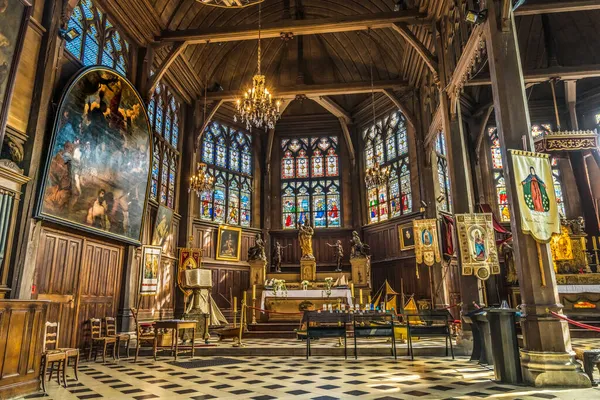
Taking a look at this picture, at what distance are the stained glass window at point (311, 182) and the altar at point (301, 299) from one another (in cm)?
558

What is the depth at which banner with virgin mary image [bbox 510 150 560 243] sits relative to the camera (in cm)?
559

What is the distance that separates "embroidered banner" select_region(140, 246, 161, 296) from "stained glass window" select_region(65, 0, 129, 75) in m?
5.16

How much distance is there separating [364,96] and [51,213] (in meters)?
13.5

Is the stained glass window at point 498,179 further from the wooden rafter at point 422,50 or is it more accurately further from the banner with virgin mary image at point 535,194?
the banner with virgin mary image at point 535,194

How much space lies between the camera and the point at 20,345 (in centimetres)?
504

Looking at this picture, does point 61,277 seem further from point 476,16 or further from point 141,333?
point 476,16

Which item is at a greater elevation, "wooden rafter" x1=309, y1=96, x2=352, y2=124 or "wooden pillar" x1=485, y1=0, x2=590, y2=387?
"wooden rafter" x1=309, y1=96, x2=352, y2=124

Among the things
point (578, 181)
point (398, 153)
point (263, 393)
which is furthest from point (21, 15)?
point (578, 181)

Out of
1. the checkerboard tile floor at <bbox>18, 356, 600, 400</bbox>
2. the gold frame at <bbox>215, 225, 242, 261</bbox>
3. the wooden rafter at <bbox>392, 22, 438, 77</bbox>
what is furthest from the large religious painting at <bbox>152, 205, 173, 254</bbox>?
the wooden rafter at <bbox>392, 22, 438, 77</bbox>

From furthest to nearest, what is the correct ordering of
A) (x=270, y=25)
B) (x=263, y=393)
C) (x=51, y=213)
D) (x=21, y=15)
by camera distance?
(x=270, y=25)
(x=51, y=213)
(x=21, y=15)
(x=263, y=393)

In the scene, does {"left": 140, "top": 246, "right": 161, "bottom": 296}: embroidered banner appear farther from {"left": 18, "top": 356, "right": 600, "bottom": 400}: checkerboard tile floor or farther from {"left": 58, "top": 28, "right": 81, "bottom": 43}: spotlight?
{"left": 58, "top": 28, "right": 81, "bottom": 43}: spotlight

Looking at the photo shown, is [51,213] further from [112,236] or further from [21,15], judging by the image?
[21,15]

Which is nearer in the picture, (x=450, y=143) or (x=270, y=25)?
(x=450, y=143)

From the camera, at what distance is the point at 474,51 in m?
7.64
